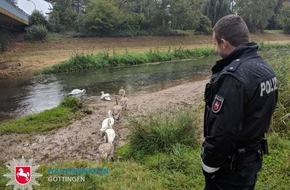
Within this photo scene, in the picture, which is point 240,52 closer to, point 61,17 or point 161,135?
point 161,135

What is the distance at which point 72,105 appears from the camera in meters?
9.31

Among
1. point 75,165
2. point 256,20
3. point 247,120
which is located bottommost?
point 75,165

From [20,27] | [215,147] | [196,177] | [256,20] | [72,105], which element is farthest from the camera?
[256,20]

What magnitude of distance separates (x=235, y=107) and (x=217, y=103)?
0.43 ft

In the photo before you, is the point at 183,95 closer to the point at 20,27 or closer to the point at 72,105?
the point at 72,105

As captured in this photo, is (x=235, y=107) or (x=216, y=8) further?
(x=216, y=8)

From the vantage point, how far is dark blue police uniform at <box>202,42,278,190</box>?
2.30 m

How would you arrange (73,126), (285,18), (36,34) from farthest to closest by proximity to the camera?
1. (285,18)
2. (36,34)
3. (73,126)

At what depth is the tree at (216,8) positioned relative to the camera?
44.2 m

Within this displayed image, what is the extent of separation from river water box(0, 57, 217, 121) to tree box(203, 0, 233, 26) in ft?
83.2

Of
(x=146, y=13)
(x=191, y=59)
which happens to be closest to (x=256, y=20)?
(x=146, y=13)

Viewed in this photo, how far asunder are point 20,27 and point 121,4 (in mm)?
13332

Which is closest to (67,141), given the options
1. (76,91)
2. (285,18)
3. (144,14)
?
(76,91)

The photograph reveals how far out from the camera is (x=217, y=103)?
2330 mm
